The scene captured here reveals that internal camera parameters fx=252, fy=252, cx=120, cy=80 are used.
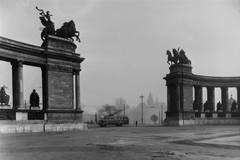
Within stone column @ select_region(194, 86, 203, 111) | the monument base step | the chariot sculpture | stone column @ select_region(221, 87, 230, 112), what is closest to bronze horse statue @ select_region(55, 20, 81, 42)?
the chariot sculpture

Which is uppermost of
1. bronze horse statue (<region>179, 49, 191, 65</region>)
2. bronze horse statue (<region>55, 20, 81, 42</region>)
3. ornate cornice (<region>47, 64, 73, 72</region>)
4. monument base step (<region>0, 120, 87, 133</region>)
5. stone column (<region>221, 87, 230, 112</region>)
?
bronze horse statue (<region>55, 20, 81, 42</region>)

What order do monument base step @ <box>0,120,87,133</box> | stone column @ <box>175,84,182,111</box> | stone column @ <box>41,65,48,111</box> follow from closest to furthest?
monument base step @ <box>0,120,87,133</box>, stone column @ <box>41,65,48,111</box>, stone column @ <box>175,84,182,111</box>

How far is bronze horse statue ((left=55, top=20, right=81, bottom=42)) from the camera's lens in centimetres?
3094

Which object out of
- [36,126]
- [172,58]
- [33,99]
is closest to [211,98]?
[172,58]

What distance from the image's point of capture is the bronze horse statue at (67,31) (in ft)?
102

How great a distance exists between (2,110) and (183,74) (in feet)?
92.3

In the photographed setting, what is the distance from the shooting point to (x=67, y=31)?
3150cm

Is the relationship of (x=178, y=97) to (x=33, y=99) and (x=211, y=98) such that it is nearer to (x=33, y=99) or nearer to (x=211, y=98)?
(x=211, y=98)

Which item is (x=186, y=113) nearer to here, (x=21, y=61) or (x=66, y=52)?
(x=66, y=52)

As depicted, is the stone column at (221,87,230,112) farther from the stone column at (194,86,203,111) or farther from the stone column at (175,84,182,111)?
the stone column at (175,84,182,111)

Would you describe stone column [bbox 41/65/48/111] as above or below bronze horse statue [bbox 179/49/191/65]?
below

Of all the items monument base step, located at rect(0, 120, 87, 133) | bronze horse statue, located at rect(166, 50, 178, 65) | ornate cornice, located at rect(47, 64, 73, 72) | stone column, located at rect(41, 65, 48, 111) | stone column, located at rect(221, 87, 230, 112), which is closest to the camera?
monument base step, located at rect(0, 120, 87, 133)

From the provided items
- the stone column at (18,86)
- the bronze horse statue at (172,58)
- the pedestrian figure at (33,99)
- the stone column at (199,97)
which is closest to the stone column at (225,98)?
the stone column at (199,97)

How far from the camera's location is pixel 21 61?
26859 mm
